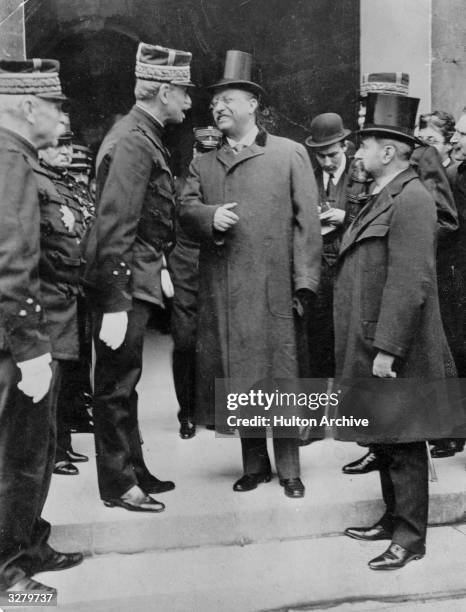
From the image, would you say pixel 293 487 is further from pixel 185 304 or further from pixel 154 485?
pixel 185 304

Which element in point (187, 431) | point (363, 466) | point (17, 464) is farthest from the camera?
point (187, 431)

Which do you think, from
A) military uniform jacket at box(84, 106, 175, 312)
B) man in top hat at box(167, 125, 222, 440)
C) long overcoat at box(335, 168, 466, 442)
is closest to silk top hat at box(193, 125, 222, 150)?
man in top hat at box(167, 125, 222, 440)

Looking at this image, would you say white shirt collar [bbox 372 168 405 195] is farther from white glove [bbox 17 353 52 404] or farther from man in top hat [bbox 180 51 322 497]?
white glove [bbox 17 353 52 404]

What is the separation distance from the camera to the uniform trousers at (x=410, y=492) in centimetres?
308

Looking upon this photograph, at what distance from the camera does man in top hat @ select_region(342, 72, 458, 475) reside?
3930mm

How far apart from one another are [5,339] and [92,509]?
1.03 meters

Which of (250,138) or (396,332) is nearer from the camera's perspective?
(396,332)

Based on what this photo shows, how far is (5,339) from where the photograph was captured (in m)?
2.67

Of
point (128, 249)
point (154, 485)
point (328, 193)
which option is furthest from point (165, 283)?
point (328, 193)

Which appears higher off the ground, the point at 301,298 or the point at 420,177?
the point at 420,177

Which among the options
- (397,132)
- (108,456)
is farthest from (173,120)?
(108,456)

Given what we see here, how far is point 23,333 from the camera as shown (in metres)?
2.62

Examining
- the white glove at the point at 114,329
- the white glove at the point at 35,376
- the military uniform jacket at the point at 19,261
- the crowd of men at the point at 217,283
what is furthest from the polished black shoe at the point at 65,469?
the military uniform jacket at the point at 19,261

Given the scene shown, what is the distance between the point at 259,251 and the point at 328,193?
93 cm
